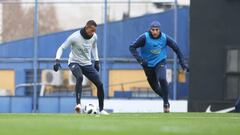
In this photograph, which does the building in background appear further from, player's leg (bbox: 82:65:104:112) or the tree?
player's leg (bbox: 82:65:104:112)

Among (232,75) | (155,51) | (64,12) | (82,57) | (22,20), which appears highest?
(64,12)

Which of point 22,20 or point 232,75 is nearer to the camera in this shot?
point 232,75

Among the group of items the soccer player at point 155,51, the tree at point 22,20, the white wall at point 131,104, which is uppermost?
the tree at point 22,20

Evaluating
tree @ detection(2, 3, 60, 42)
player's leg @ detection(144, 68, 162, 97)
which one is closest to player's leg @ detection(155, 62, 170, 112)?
player's leg @ detection(144, 68, 162, 97)

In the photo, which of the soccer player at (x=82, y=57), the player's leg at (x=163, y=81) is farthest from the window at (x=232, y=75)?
the soccer player at (x=82, y=57)

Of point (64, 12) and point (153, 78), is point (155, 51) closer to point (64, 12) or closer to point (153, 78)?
point (153, 78)

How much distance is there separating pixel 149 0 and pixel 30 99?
4967 mm

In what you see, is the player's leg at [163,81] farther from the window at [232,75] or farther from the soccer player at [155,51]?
the window at [232,75]

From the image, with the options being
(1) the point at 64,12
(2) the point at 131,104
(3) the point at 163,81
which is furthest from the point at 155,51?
(1) the point at 64,12

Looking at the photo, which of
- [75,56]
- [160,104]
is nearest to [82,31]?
[75,56]

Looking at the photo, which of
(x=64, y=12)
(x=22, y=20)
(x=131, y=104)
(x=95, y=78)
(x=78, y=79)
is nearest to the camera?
(x=78, y=79)

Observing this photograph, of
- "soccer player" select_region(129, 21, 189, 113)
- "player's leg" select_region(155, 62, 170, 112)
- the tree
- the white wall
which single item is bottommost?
the white wall

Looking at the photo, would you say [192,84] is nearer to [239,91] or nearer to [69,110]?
[239,91]

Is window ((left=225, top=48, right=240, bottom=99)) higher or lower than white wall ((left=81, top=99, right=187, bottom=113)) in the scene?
higher
